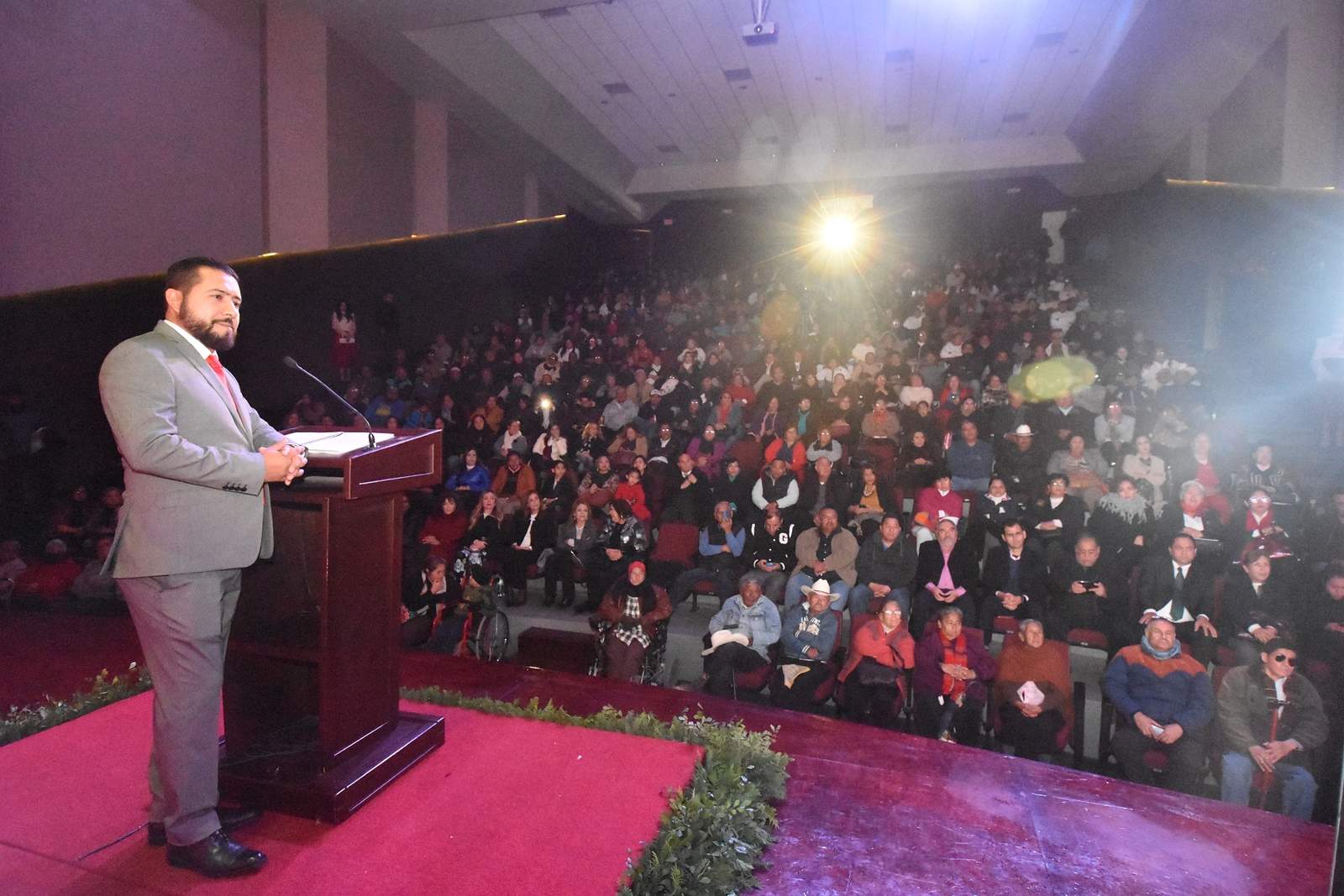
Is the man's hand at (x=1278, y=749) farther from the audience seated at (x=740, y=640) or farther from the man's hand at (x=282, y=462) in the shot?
the man's hand at (x=282, y=462)

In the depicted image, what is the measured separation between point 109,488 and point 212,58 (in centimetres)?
333

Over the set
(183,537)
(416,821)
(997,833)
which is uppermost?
(183,537)

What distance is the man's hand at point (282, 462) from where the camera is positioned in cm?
153

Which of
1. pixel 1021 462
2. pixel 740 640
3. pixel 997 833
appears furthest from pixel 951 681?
pixel 1021 462

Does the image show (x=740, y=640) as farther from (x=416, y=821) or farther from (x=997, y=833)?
(x=416, y=821)

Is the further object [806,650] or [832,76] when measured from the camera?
[832,76]

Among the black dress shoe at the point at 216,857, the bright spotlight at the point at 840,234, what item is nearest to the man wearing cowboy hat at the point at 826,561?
the black dress shoe at the point at 216,857

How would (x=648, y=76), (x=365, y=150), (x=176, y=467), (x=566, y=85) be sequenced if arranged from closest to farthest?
(x=176, y=467) → (x=365, y=150) → (x=648, y=76) → (x=566, y=85)

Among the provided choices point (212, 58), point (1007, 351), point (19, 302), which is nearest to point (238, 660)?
point (19, 302)

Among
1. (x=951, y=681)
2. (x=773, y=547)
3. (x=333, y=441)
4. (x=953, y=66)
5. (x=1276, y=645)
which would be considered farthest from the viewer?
(x=953, y=66)

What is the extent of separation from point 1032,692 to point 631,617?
7.22 ft

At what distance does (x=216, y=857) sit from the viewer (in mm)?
1504

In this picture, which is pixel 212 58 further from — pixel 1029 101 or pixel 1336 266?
pixel 1336 266

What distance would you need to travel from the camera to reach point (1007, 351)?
293 inches
